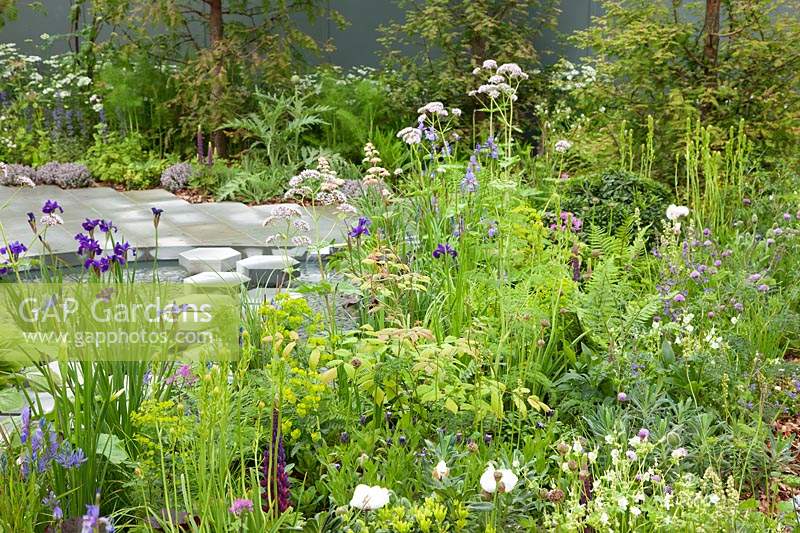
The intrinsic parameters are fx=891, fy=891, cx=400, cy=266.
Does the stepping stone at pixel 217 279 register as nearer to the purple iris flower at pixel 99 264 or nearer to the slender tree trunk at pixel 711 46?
the purple iris flower at pixel 99 264

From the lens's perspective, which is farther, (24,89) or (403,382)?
(24,89)

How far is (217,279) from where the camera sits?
4652 mm

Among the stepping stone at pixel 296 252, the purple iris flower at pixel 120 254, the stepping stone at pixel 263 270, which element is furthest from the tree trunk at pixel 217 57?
the purple iris flower at pixel 120 254

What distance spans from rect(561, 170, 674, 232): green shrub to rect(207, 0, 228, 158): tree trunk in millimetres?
3733

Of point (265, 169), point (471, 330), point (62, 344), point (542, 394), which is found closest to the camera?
point (62, 344)

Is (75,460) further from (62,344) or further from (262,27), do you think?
(262,27)

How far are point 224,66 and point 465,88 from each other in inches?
85.2

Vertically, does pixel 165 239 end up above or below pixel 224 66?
below

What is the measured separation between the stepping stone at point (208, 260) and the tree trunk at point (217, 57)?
275 centimetres

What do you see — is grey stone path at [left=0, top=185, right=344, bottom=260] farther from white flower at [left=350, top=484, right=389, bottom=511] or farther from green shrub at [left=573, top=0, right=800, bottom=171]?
white flower at [left=350, top=484, right=389, bottom=511]

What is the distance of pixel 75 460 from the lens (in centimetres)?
204

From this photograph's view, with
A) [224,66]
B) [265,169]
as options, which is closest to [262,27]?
[224,66]

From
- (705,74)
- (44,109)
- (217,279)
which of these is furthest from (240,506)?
(44,109)

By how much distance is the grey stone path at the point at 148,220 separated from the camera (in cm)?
553
